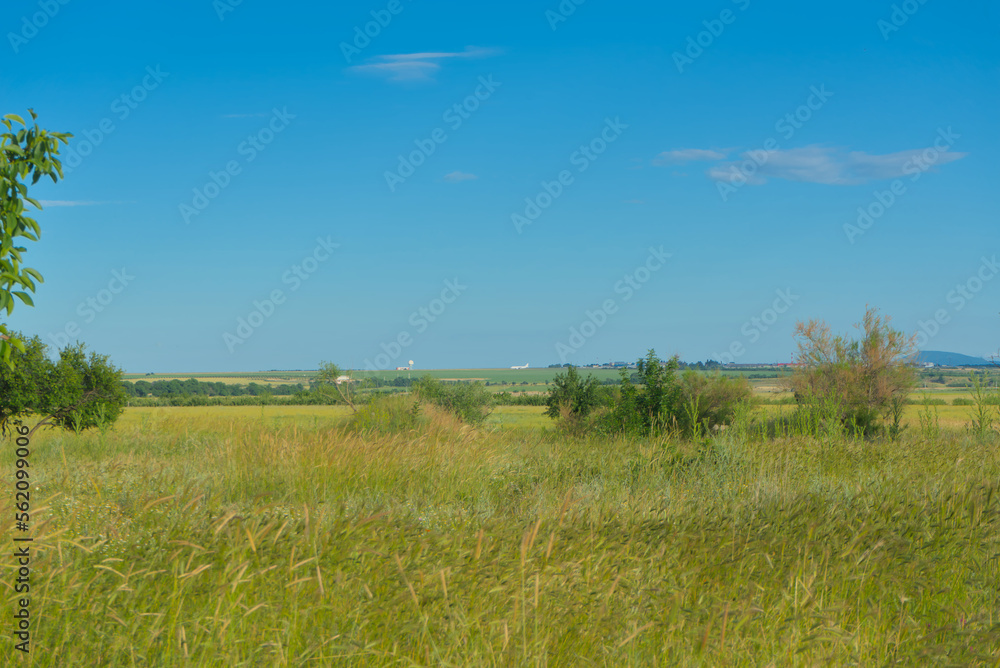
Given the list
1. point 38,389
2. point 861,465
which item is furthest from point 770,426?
point 38,389

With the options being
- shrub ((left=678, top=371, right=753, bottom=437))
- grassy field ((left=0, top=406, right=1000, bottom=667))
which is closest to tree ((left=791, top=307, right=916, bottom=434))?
shrub ((left=678, top=371, right=753, bottom=437))

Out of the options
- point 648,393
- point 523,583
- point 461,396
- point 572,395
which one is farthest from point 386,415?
point 572,395

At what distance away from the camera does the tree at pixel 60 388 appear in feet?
62.6

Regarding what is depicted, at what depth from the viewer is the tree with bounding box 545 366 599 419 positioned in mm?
23891

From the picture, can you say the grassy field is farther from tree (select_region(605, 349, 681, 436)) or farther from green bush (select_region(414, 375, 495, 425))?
green bush (select_region(414, 375, 495, 425))

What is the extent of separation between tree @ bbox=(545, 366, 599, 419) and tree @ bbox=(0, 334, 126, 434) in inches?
549

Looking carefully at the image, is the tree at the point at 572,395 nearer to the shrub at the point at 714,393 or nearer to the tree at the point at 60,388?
the shrub at the point at 714,393

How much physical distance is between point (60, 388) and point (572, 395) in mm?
15811

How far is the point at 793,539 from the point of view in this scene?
13.6 ft

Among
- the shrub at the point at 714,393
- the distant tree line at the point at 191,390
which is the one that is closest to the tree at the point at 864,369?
the shrub at the point at 714,393

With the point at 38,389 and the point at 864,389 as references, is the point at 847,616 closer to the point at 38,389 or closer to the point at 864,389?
the point at 38,389

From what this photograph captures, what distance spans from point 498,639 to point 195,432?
13.2m

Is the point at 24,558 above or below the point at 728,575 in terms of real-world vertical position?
above

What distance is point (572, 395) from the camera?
24531 mm
